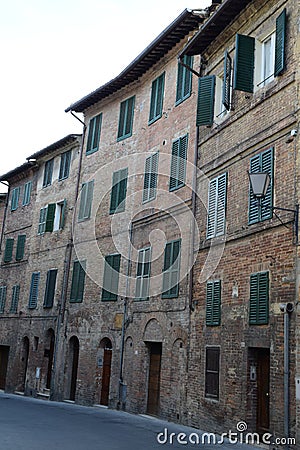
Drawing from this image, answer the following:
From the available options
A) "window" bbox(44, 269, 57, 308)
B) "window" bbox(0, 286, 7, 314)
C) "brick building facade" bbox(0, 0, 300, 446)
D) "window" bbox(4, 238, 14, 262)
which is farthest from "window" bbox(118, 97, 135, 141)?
"window" bbox(0, 286, 7, 314)

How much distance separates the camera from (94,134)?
22.8 metres

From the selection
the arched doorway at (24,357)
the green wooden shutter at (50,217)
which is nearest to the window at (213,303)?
the green wooden shutter at (50,217)

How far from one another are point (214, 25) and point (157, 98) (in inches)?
179

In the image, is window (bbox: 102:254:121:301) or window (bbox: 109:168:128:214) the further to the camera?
window (bbox: 109:168:128:214)

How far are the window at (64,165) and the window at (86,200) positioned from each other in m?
2.11

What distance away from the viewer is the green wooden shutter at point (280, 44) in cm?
1228

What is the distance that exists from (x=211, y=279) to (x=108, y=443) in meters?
4.72

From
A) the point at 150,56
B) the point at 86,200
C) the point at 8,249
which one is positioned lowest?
the point at 8,249

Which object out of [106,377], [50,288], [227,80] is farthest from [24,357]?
[227,80]

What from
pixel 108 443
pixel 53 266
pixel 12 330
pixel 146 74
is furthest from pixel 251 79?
pixel 12 330

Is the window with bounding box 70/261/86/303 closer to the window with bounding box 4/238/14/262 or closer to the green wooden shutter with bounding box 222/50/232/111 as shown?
the window with bounding box 4/238/14/262

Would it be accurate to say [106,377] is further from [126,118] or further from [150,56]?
[150,56]

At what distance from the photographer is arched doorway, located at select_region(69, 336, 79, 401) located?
21.4 m

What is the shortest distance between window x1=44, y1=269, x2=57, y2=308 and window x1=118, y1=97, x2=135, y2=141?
20.9 ft
